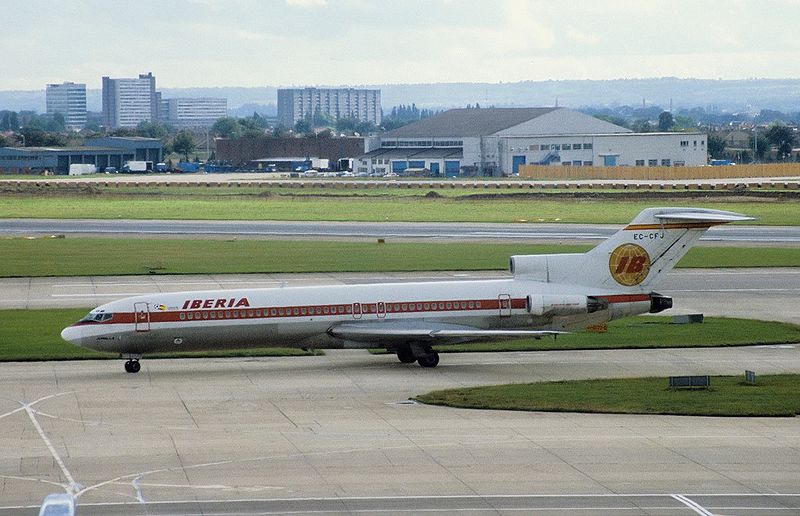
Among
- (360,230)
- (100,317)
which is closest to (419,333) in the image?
(100,317)

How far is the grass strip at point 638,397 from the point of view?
122ft

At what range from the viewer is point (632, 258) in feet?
152

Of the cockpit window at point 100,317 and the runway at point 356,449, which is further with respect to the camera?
the cockpit window at point 100,317

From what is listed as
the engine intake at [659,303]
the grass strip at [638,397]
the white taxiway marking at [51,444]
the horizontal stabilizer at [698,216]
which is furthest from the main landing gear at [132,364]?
the horizontal stabilizer at [698,216]

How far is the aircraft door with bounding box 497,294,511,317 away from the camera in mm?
45781

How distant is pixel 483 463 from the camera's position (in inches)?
1201

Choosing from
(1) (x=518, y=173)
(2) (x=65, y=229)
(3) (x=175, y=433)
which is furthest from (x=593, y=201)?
(3) (x=175, y=433)

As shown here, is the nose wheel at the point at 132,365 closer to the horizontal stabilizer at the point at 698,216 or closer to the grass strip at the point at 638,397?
the grass strip at the point at 638,397

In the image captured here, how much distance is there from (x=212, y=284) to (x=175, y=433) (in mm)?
34848

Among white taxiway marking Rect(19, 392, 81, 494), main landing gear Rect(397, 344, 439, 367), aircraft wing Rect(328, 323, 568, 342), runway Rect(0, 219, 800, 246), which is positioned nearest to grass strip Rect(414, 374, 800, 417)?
aircraft wing Rect(328, 323, 568, 342)

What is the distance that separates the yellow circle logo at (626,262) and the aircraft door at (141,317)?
55.5 ft

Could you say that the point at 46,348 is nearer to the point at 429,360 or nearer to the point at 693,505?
the point at 429,360

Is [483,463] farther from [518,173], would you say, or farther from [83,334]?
[518,173]

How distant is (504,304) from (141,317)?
514 inches
